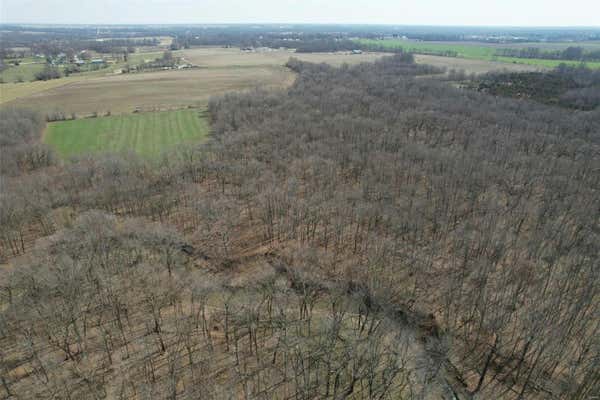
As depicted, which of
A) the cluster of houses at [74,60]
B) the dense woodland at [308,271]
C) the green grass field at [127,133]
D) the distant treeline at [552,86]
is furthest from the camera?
the cluster of houses at [74,60]

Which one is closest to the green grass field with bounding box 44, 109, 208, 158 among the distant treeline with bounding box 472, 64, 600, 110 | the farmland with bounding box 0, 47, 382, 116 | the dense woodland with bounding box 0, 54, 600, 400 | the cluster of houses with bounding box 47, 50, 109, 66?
the dense woodland with bounding box 0, 54, 600, 400

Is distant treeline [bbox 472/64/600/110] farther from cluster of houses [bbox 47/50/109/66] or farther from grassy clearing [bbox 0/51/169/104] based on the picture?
cluster of houses [bbox 47/50/109/66]

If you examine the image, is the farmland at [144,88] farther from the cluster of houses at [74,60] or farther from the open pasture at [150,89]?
the cluster of houses at [74,60]

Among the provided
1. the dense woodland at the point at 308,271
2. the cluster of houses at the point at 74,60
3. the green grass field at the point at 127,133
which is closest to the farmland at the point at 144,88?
the green grass field at the point at 127,133

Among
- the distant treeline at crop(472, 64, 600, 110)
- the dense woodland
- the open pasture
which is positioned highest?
the distant treeline at crop(472, 64, 600, 110)

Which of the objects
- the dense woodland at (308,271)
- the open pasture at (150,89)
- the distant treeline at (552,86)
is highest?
the distant treeline at (552,86)

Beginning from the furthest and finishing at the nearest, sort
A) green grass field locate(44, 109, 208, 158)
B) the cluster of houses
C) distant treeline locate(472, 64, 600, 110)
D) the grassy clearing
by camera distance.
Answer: the cluster of houses < the grassy clearing < distant treeline locate(472, 64, 600, 110) < green grass field locate(44, 109, 208, 158)
